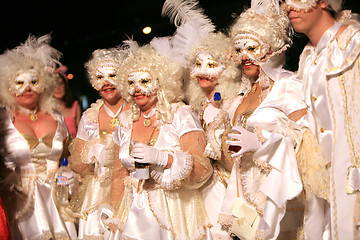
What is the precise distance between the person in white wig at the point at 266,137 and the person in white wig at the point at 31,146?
179 centimetres

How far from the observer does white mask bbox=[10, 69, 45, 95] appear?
402cm

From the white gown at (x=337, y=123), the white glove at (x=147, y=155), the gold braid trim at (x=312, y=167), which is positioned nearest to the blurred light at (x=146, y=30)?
the white glove at (x=147, y=155)

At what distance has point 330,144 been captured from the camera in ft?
8.22

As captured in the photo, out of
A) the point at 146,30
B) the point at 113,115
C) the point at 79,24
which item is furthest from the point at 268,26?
the point at 79,24

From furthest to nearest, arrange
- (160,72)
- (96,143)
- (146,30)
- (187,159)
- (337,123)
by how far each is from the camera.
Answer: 1. (146,30)
2. (96,143)
3. (160,72)
4. (187,159)
5. (337,123)

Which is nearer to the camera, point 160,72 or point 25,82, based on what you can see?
point 160,72

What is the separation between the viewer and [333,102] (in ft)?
7.98

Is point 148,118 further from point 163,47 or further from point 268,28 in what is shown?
point 268,28

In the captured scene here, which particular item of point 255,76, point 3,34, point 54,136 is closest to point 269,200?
point 255,76

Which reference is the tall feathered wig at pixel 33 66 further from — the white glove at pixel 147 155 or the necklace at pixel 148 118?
the white glove at pixel 147 155

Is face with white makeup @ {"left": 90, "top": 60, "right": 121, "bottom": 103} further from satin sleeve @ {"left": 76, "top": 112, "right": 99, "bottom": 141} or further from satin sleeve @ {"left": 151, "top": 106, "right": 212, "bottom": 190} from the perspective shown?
satin sleeve @ {"left": 151, "top": 106, "right": 212, "bottom": 190}

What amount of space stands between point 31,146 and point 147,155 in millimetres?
1618

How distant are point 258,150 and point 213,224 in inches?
38.2

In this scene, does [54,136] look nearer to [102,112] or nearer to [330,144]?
[102,112]
